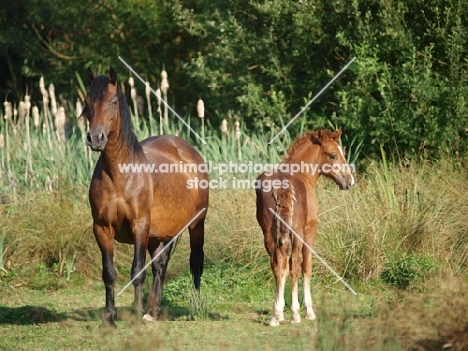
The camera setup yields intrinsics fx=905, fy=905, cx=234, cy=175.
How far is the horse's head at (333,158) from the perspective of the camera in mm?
8500

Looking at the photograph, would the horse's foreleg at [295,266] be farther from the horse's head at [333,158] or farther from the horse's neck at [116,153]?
the horse's neck at [116,153]

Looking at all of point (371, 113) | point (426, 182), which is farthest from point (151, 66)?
point (426, 182)

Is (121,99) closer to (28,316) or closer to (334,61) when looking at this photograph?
(28,316)

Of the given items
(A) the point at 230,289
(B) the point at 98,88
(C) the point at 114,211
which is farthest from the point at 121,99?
(A) the point at 230,289

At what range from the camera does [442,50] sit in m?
13.7

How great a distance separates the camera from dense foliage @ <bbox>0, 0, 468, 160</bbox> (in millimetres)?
13141

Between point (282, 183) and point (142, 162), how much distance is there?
1.42m

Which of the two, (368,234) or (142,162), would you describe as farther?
(368,234)

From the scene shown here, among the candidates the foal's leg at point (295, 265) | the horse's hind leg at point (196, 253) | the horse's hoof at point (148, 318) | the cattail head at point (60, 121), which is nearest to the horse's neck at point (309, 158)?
the foal's leg at point (295, 265)

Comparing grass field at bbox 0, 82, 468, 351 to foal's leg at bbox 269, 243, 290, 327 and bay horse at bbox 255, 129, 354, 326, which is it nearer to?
foal's leg at bbox 269, 243, 290, 327

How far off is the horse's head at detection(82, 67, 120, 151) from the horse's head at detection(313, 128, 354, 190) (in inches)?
74.8

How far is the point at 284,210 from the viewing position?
7.93 meters

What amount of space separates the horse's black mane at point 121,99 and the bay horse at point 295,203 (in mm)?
1272

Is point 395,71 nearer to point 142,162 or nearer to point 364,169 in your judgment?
point 364,169
